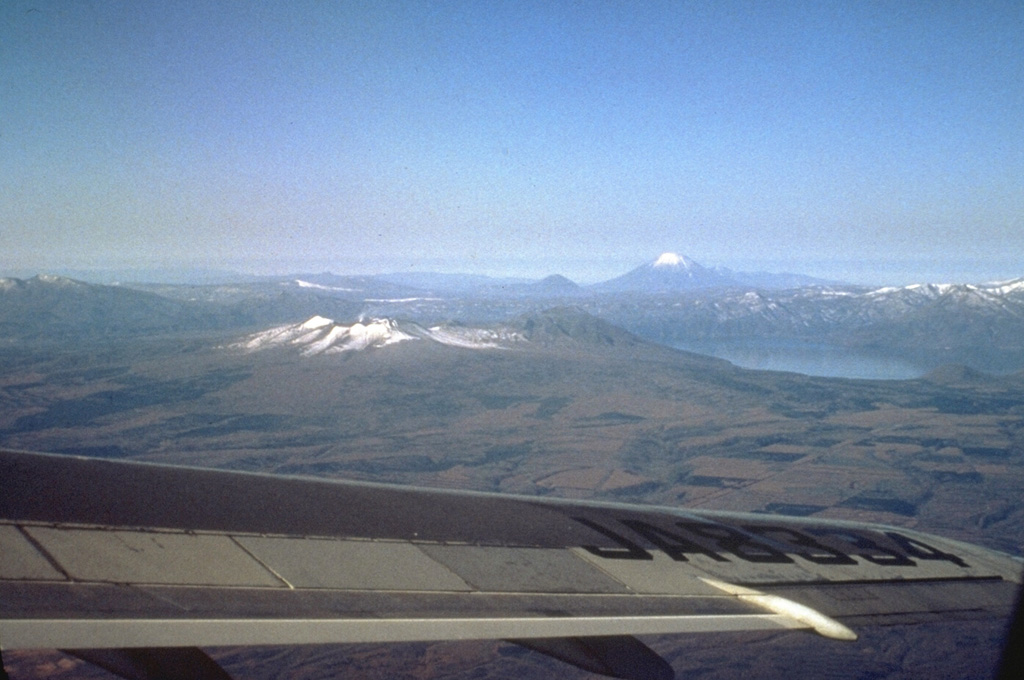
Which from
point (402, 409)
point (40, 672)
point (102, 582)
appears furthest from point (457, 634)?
point (402, 409)

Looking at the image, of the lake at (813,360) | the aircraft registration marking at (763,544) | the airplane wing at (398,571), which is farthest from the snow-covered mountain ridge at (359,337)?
the airplane wing at (398,571)

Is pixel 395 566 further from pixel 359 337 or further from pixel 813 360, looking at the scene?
pixel 813 360

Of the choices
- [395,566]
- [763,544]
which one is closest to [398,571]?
[395,566]

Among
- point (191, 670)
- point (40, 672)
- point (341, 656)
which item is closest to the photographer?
point (191, 670)

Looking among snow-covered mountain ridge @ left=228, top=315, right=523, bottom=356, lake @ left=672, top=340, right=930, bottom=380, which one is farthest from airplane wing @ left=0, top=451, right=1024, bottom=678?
lake @ left=672, top=340, right=930, bottom=380

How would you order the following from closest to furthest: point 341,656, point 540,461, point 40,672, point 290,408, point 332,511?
point 332,511
point 40,672
point 341,656
point 540,461
point 290,408

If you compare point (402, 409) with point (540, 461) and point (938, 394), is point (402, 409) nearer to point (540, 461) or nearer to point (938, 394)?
point (540, 461)

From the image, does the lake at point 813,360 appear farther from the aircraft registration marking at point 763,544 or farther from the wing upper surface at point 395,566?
the wing upper surface at point 395,566
